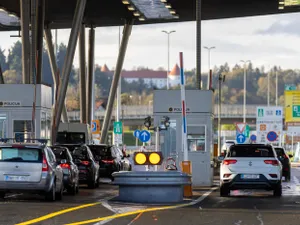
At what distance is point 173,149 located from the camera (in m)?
34.0

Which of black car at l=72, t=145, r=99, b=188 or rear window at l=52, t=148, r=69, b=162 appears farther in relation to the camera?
black car at l=72, t=145, r=99, b=188

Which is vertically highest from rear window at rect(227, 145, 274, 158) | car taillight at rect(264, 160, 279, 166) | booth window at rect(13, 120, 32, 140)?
booth window at rect(13, 120, 32, 140)

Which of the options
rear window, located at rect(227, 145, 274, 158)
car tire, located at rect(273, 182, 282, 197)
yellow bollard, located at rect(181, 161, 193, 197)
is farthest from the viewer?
rear window, located at rect(227, 145, 274, 158)

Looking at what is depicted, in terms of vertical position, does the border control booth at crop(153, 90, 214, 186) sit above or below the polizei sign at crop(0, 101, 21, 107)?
below

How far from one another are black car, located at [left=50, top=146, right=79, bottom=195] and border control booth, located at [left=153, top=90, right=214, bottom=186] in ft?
20.1

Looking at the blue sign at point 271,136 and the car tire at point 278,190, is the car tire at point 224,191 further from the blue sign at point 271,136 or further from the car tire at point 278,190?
the blue sign at point 271,136

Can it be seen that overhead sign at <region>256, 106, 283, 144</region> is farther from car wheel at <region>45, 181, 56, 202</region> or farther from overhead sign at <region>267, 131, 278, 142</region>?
car wheel at <region>45, 181, 56, 202</region>

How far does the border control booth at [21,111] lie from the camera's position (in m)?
35.9

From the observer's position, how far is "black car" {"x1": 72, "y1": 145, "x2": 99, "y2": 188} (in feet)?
107

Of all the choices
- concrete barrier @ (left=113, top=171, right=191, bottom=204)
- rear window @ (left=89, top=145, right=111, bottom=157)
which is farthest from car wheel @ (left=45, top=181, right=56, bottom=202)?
rear window @ (left=89, top=145, right=111, bottom=157)

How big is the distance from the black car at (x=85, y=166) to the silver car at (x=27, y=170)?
8472 mm

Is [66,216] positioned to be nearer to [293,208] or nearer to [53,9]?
[293,208]

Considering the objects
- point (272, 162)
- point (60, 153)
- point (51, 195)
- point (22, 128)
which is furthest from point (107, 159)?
point (51, 195)

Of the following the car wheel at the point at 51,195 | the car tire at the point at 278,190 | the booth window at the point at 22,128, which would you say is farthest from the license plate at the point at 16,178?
the booth window at the point at 22,128
